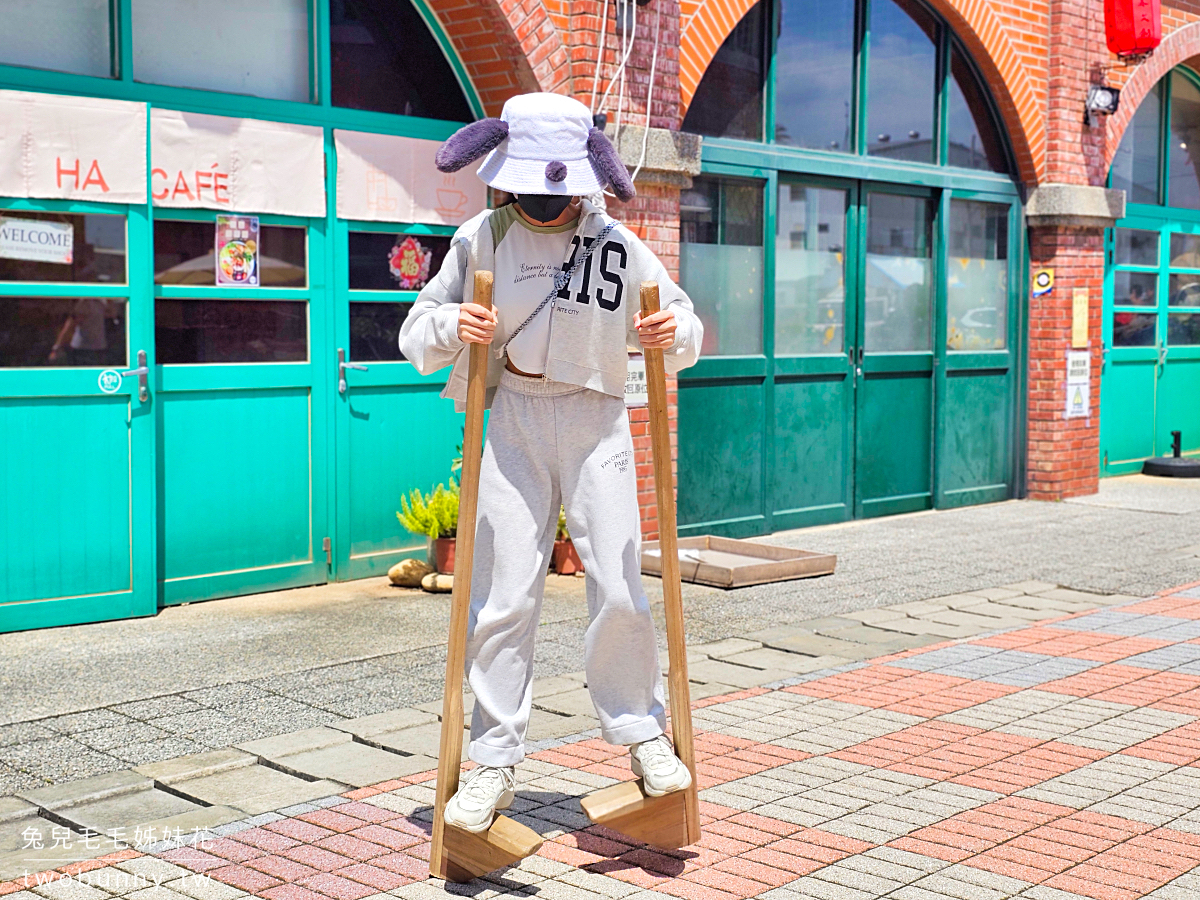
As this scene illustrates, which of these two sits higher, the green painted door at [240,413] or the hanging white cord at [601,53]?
the hanging white cord at [601,53]

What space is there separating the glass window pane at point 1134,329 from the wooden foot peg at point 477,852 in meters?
10.8

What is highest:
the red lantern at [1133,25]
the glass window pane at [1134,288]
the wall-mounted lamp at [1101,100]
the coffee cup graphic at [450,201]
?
the red lantern at [1133,25]

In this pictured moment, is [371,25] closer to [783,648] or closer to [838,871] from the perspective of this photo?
[783,648]

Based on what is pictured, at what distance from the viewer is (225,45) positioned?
7.09 m

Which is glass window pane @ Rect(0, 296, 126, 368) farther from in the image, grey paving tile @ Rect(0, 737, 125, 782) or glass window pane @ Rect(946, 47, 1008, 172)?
glass window pane @ Rect(946, 47, 1008, 172)

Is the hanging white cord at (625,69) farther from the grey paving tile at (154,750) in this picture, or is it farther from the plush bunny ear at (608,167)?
the grey paving tile at (154,750)

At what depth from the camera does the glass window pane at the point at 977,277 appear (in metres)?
11.0

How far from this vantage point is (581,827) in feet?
13.5

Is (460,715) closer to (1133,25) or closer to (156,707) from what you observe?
(156,707)

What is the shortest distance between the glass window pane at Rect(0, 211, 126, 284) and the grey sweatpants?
3.42 meters

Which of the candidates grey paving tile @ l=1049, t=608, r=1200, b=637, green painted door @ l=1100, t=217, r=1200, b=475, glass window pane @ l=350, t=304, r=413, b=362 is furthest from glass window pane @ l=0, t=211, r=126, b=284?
green painted door @ l=1100, t=217, r=1200, b=475

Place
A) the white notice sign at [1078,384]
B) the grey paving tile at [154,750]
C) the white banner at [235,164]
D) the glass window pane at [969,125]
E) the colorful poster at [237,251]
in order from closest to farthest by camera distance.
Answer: the grey paving tile at [154,750] → the white banner at [235,164] → the colorful poster at [237,251] → the glass window pane at [969,125] → the white notice sign at [1078,384]

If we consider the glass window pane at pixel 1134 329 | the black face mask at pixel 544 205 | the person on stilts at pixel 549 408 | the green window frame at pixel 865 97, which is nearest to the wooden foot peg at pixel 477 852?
the person on stilts at pixel 549 408

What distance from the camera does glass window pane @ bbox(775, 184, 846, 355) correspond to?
973 cm
